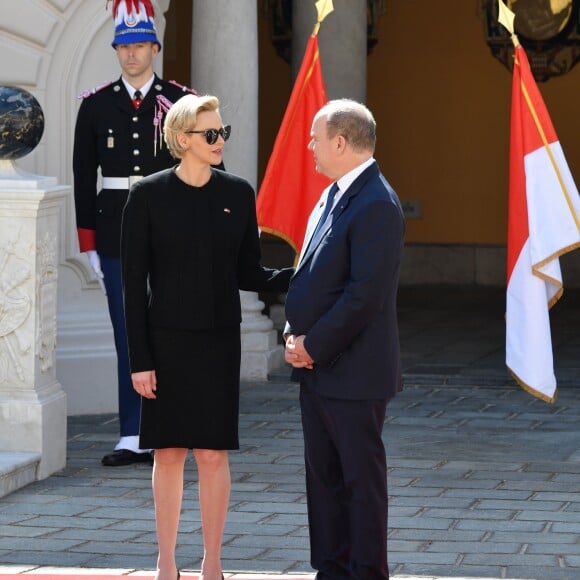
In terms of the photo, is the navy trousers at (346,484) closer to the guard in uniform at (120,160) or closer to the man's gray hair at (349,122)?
the man's gray hair at (349,122)

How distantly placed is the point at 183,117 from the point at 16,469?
2.36 metres

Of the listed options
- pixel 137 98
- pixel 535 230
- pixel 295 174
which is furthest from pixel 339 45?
pixel 535 230

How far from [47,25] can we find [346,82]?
10.5 ft

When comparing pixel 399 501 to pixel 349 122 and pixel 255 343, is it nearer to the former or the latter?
pixel 349 122

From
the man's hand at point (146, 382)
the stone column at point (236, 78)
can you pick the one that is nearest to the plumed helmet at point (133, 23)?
the stone column at point (236, 78)

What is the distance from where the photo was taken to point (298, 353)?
521cm

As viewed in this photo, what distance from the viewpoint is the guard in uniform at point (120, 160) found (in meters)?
Answer: 7.74

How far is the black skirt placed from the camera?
18.0 feet

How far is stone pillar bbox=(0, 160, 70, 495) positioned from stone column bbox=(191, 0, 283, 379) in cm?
273

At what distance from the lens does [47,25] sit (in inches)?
358

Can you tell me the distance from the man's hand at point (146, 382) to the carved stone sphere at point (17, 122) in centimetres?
233

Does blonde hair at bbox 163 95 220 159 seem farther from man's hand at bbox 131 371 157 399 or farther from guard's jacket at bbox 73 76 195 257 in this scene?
guard's jacket at bbox 73 76 195 257

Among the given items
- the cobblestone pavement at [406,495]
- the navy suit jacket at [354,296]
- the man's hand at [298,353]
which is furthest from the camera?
the cobblestone pavement at [406,495]

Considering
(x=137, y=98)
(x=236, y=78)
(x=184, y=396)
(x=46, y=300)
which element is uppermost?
(x=236, y=78)
